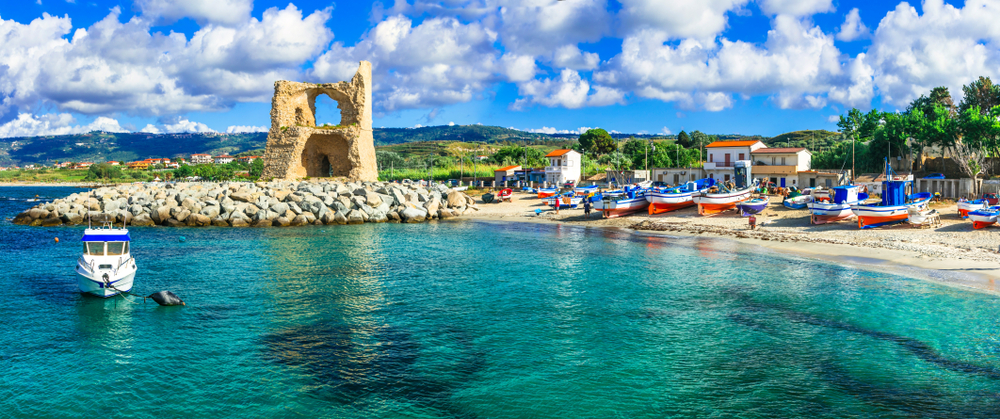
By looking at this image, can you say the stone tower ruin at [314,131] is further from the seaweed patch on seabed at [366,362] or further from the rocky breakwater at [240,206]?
the seaweed patch on seabed at [366,362]

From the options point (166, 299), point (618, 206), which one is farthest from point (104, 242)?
point (618, 206)

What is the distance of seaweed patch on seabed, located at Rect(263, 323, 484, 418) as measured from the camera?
9.83m

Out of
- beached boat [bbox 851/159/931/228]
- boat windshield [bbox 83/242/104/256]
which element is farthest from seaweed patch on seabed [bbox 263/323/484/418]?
beached boat [bbox 851/159/931/228]

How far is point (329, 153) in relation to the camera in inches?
1845

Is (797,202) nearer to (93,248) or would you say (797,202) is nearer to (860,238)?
(860,238)

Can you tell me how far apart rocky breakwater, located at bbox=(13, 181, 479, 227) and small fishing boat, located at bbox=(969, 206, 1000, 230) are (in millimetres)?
29925

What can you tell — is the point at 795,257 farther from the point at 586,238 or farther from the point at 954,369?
the point at 954,369

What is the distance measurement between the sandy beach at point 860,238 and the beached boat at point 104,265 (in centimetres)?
2422

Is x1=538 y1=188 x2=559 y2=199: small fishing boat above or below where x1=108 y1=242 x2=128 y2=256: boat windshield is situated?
above

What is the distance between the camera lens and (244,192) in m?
37.5

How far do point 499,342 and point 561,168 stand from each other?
56064mm

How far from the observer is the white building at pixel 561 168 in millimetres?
67625

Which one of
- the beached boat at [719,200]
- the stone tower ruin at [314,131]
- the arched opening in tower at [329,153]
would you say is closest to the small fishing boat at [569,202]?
the beached boat at [719,200]

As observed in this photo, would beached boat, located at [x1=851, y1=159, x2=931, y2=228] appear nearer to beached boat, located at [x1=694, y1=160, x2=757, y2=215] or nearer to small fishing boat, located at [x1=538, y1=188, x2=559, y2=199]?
beached boat, located at [x1=694, y1=160, x2=757, y2=215]
